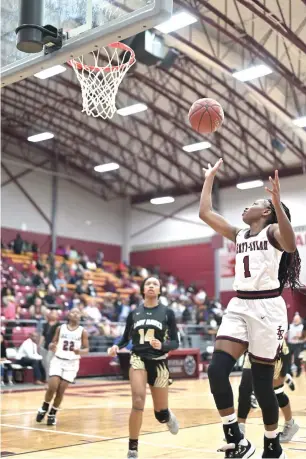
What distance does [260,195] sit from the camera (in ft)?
95.0

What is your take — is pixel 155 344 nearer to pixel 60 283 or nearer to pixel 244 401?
pixel 244 401

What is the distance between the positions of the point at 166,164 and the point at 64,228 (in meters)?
6.46

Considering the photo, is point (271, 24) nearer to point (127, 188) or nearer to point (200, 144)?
point (200, 144)

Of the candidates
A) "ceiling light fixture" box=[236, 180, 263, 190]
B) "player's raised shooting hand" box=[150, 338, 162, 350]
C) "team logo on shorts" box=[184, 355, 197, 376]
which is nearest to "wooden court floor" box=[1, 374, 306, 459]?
"player's raised shooting hand" box=[150, 338, 162, 350]

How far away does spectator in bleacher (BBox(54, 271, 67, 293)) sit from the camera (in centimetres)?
2490

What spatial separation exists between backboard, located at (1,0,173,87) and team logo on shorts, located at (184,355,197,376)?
1382cm

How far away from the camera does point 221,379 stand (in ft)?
14.1

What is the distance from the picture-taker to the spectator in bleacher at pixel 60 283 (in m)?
24.9

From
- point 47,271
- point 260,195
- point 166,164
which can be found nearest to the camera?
point 47,271

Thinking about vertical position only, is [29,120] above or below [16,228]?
above

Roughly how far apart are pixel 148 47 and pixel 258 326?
578 inches

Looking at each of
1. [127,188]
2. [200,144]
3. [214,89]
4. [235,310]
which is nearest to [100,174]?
[127,188]

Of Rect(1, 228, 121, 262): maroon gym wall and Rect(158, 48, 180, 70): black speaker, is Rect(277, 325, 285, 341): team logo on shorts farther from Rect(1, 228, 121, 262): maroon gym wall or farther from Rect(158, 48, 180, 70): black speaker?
Rect(1, 228, 121, 262): maroon gym wall

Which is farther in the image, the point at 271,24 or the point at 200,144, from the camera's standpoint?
the point at 200,144
